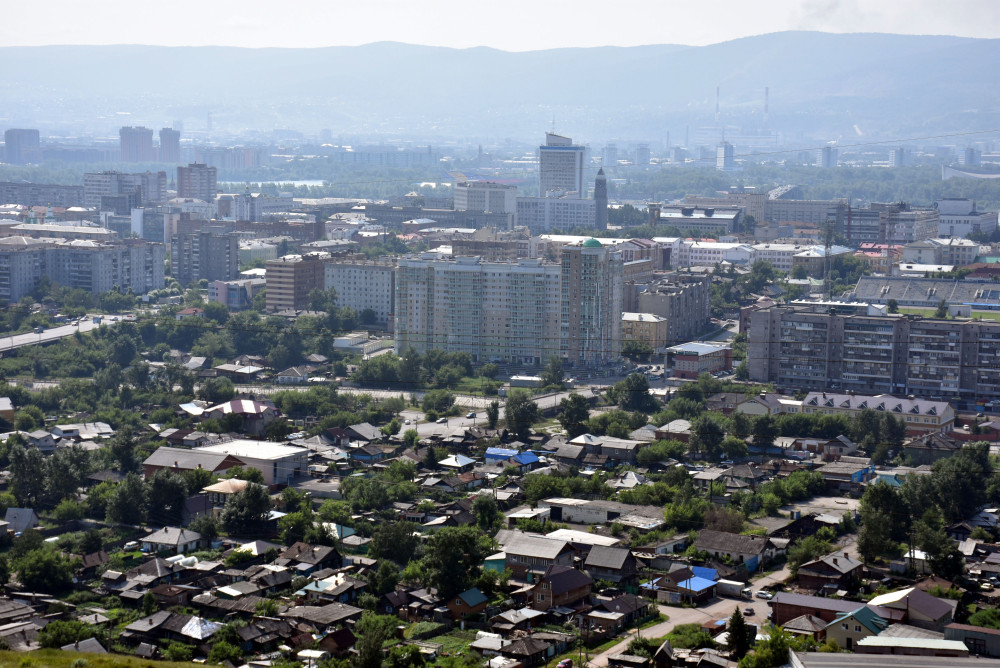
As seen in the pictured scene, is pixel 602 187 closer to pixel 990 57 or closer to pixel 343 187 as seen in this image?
pixel 343 187

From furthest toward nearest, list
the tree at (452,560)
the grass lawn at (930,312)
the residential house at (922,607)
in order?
1. the grass lawn at (930,312)
2. the tree at (452,560)
3. the residential house at (922,607)

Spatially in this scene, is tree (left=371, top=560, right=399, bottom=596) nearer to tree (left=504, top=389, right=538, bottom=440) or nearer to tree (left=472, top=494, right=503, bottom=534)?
tree (left=472, top=494, right=503, bottom=534)

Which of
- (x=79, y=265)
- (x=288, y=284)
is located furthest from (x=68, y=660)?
(x=79, y=265)

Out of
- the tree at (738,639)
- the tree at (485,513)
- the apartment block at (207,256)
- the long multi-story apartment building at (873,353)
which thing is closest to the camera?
the tree at (738,639)

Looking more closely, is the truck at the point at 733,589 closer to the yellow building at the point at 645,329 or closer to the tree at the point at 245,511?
the tree at the point at 245,511

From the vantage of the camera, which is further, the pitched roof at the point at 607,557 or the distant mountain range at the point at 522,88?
the distant mountain range at the point at 522,88

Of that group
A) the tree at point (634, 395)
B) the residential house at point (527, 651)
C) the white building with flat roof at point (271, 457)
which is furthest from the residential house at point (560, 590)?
the tree at point (634, 395)
